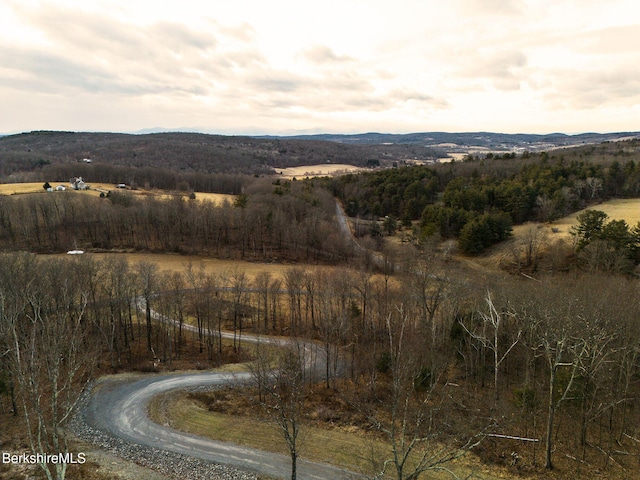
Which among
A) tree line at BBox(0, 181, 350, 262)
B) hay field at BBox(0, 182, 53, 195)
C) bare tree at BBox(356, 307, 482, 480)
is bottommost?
bare tree at BBox(356, 307, 482, 480)

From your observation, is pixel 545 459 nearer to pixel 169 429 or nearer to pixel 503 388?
pixel 503 388

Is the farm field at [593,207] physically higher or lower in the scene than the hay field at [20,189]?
lower

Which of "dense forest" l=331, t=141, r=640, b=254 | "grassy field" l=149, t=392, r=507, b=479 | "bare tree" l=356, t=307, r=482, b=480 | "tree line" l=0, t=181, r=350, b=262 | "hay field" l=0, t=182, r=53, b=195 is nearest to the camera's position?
"grassy field" l=149, t=392, r=507, b=479

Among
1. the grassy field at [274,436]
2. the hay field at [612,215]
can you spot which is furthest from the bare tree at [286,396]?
the hay field at [612,215]

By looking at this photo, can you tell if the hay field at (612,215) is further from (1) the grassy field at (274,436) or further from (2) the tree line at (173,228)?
(1) the grassy field at (274,436)

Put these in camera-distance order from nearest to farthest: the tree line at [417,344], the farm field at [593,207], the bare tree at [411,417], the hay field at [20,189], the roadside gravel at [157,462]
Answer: the roadside gravel at [157,462]
the bare tree at [411,417]
the tree line at [417,344]
the farm field at [593,207]
the hay field at [20,189]

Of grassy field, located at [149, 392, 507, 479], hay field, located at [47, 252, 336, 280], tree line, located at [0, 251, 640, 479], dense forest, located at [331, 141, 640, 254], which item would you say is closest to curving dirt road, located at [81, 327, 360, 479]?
grassy field, located at [149, 392, 507, 479]

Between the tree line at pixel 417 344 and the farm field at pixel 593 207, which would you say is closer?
the tree line at pixel 417 344

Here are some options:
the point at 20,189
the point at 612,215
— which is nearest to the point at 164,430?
the point at 612,215

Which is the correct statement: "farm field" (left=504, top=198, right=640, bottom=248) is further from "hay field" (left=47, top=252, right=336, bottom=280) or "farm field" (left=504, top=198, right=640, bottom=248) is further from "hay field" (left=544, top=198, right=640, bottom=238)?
"hay field" (left=47, top=252, right=336, bottom=280)

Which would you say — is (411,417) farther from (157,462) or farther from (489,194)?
(489,194)

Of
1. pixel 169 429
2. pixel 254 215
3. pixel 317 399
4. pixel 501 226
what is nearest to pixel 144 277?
pixel 169 429

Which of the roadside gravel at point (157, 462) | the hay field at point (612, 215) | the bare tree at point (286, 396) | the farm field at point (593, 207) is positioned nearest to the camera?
the bare tree at point (286, 396)
